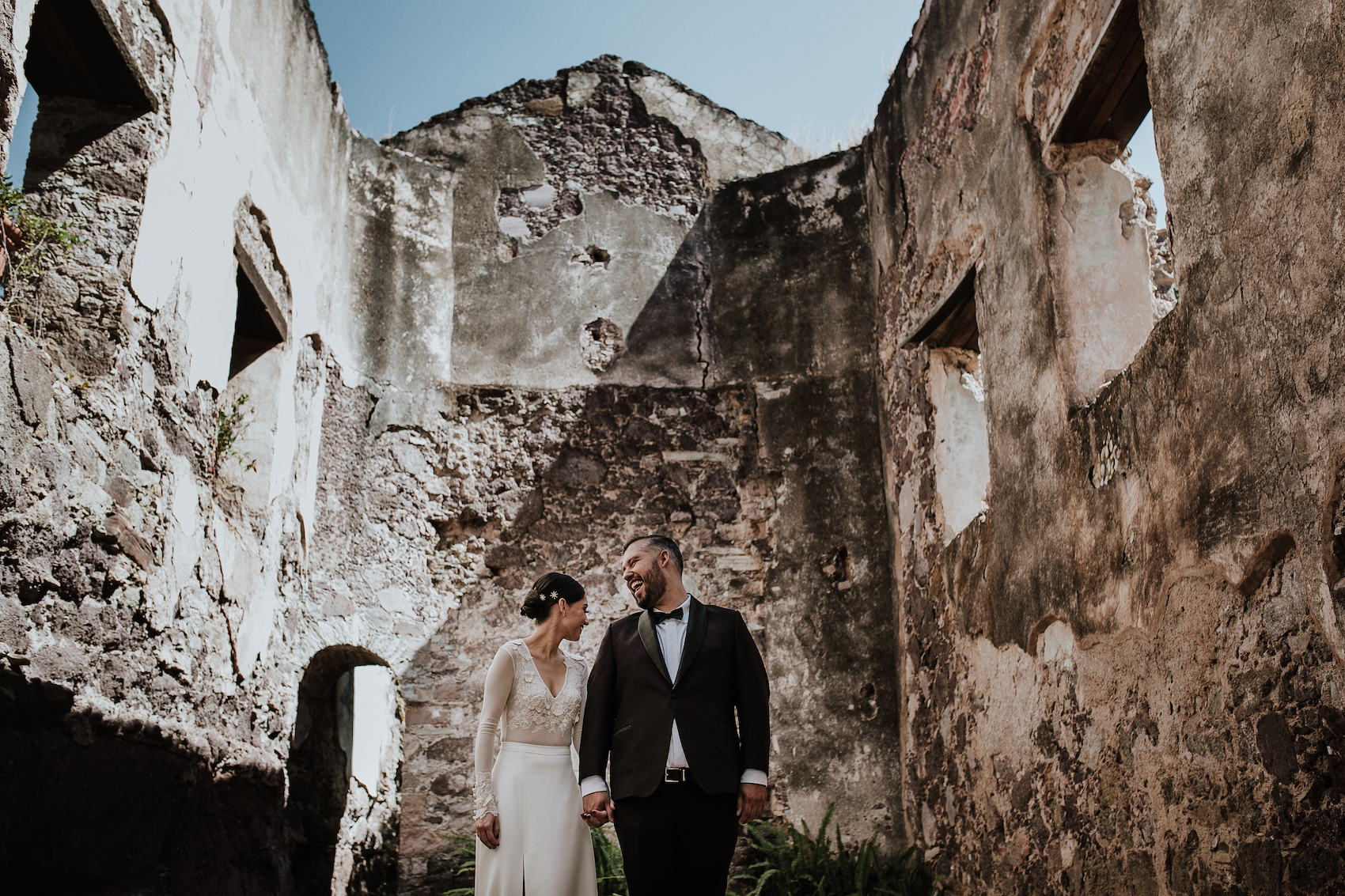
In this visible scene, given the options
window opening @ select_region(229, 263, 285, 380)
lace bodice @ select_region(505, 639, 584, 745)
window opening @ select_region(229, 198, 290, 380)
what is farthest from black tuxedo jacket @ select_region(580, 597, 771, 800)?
window opening @ select_region(229, 263, 285, 380)

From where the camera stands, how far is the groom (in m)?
2.90

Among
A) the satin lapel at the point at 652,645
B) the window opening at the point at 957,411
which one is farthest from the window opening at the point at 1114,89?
the satin lapel at the point at 652,645

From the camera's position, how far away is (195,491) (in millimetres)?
4156

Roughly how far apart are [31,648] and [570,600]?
64.2 inches

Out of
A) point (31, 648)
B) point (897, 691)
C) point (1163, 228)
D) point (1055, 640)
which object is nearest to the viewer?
point (31, 648)

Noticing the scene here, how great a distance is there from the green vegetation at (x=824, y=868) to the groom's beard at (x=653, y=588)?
2395 millimetres

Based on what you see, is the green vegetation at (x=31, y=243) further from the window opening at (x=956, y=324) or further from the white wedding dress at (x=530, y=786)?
the window opening at (x=956, y=324)

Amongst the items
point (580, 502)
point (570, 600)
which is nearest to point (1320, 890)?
point (570, 600)

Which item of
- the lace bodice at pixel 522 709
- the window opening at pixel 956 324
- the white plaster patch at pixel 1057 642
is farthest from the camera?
the window opening at pixel 956 324

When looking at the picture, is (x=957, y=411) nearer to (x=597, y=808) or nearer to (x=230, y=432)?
(x=597, y=808)

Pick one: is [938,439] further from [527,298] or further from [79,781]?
[79,781]

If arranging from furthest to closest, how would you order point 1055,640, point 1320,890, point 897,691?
point 897,691, point 1055,640, point 1320,890

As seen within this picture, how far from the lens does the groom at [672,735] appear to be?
2900 millimetres

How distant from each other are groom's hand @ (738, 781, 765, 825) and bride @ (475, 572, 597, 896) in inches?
21.4
